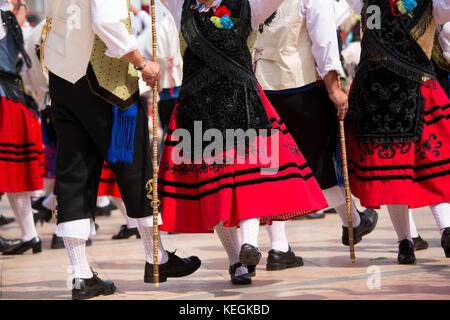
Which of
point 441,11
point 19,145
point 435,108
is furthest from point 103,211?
point 441,11

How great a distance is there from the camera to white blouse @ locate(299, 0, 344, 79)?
389cm

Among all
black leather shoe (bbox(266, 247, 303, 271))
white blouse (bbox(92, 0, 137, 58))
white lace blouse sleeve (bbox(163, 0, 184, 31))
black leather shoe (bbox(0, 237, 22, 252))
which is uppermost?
white lace blouse sleeve (bbox(163, 0, 184, 31))

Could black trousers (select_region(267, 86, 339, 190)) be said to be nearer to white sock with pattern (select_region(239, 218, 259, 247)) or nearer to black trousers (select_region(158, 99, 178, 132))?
white sock with pattern (select_region(239, 218, 259, 247))

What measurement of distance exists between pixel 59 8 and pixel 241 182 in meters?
1.18

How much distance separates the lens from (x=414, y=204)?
12.9ft

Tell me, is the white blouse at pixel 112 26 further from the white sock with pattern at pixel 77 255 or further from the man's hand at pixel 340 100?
the man's hand at pixel 340 100

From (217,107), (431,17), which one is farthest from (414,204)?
(217,107)

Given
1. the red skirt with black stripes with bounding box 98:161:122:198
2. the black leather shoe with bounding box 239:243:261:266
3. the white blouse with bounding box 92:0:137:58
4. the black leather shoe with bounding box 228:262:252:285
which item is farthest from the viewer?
the red skirt with black stripes with bounding box 98:161:122:198

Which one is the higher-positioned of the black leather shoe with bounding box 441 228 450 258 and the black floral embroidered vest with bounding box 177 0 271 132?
the black floral embroidered vest with bounding box 177 0 271 132

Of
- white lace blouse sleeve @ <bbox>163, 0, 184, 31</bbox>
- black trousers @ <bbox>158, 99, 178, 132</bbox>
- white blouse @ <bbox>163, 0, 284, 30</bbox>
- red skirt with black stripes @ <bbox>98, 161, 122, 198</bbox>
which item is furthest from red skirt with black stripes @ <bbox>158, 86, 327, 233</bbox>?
black trousers @ <bbox>158, 99, 178, 132</bbox>

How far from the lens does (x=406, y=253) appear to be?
13.1ft

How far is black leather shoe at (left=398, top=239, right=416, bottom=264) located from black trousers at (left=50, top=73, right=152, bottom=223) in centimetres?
144

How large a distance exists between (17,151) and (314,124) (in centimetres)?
215
